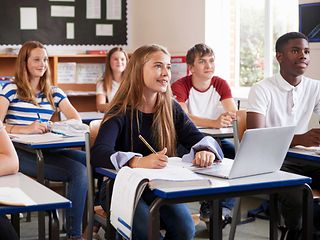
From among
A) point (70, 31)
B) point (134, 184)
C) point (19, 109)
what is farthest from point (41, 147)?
point (70, 31)

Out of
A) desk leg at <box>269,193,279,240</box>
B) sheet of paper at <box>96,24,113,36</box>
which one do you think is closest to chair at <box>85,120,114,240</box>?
desk leg at <box>269,193,279,240</box>

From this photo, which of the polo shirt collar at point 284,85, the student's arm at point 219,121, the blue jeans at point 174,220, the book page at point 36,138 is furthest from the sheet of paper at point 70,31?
the blue jeans at point 174,220

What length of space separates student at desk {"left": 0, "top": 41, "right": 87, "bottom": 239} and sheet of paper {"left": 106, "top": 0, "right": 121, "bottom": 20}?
7.41 ft

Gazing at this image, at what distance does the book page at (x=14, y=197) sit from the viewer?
1.99 m

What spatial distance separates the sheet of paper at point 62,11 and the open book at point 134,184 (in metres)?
4.13

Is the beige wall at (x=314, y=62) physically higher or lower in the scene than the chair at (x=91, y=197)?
higher

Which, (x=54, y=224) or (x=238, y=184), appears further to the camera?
(x=238, y=184)

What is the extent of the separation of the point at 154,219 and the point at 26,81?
7.79 ft

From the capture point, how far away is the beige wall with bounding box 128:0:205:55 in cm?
590

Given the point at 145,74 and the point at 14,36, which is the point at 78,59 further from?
the point at 145,74

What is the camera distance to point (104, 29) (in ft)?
21.8

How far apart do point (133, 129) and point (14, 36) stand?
354cm

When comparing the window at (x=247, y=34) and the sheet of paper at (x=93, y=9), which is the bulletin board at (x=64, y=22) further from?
the window at (x=247, y=34)

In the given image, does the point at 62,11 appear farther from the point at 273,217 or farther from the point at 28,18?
the point at 273,217
